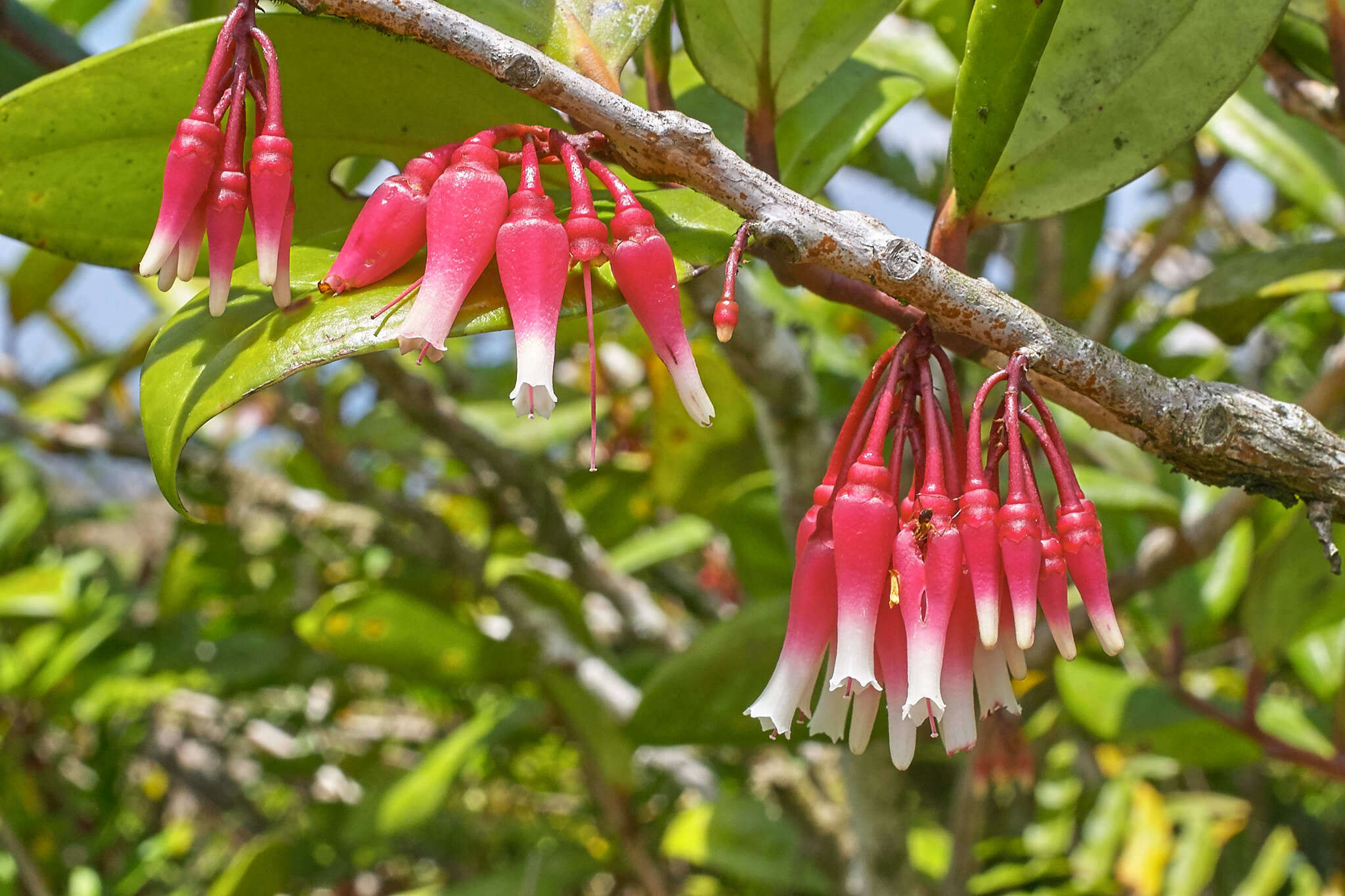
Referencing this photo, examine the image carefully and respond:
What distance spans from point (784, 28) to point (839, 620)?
0.49m

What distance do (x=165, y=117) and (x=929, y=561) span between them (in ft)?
2.26

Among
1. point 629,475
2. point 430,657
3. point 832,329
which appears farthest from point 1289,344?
point 430,657

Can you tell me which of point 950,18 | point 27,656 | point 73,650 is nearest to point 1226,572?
point 950,18

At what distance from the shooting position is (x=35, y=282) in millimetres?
2322

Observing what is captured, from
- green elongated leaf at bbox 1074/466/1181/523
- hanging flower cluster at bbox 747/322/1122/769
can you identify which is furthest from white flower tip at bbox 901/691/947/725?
green elongated leaf at bbox 1074/466/1181/523

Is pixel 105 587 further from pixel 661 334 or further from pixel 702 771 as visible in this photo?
pixel 661 334

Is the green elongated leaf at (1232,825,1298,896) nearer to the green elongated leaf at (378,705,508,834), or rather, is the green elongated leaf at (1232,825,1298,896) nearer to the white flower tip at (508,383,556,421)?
the green elongated leaf at (378,705,508,834)

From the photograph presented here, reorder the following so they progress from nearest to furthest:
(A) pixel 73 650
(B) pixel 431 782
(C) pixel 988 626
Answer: (C) pixel 988 626 < (B) pixel 431 782 < (A) pixel 73 650

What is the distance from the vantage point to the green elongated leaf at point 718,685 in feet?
4.47

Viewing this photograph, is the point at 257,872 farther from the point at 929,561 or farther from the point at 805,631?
the point at 929,561

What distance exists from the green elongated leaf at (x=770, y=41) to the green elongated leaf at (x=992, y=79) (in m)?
0.18

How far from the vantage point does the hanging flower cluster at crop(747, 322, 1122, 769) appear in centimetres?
67

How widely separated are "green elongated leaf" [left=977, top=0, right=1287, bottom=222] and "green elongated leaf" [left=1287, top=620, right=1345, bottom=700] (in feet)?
4.55

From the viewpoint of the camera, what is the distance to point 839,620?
680 millimetres
